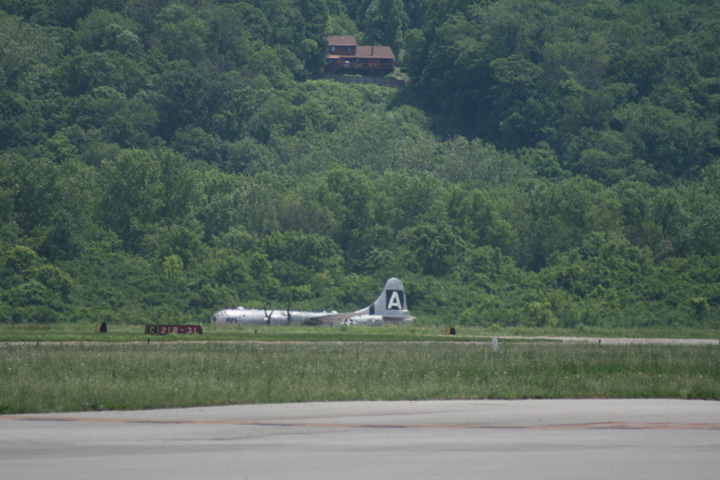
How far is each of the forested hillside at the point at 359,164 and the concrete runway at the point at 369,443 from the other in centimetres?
6207

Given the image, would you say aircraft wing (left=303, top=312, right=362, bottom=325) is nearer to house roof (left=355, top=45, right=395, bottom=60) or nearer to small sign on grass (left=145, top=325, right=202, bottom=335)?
small sign on grass (left=145, top=325, right=202, bottom=335)

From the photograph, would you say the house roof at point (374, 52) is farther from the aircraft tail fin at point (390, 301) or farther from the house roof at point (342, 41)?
the aircraft tail fin at point (390, 301)

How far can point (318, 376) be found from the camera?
27844 millimetres

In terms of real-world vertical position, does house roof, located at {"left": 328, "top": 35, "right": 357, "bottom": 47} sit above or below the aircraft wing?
above

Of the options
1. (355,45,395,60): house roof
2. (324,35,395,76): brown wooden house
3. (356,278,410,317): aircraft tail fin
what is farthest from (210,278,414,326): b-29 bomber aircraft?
(355,45,395,60): house roof

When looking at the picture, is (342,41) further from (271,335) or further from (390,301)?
(271,335)

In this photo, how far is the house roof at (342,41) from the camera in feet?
632

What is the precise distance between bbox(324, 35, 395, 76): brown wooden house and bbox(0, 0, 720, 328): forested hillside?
6.36 m

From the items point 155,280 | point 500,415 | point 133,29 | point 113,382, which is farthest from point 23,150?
point 500,415

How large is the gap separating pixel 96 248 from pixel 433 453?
8618 cm

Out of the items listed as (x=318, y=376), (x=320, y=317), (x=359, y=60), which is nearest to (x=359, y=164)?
(x=359, y=60)

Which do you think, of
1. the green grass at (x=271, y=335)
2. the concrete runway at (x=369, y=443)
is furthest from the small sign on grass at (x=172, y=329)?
the concrete runway at (x=369, y=443)

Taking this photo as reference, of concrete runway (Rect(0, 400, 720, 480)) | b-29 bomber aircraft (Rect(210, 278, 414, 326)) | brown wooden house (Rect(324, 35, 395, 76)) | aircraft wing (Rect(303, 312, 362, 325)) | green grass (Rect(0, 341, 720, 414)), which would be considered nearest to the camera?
concrete runway (Rect(0, 400, 720, 480))

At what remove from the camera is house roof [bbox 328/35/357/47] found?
192550 millimetres
